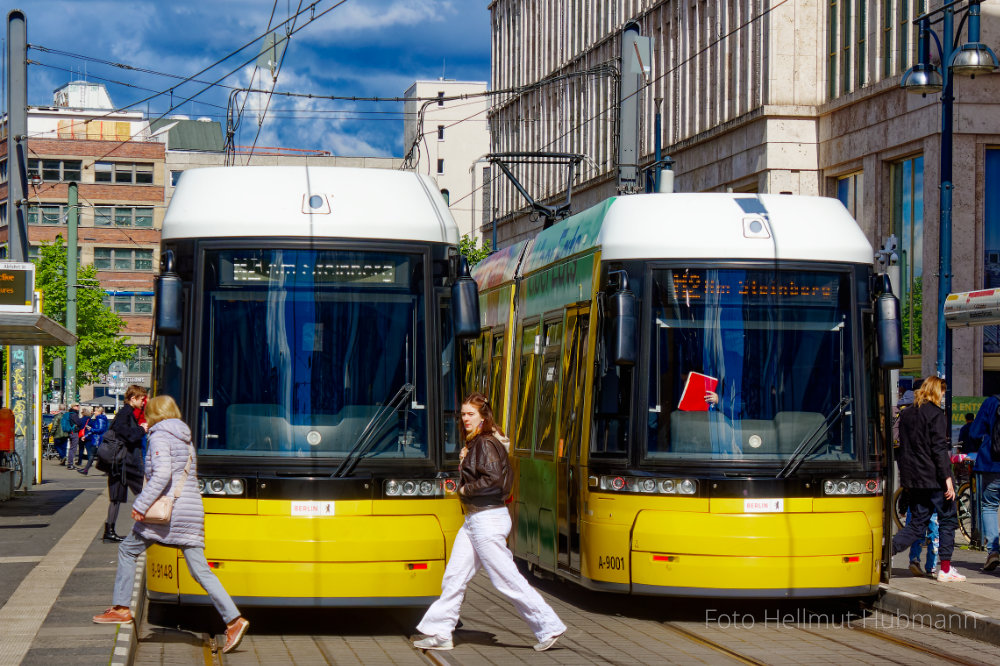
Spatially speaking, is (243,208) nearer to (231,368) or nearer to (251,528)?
(231,368)

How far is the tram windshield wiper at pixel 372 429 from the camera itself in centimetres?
1034

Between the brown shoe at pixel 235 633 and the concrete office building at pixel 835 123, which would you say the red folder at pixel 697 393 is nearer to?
the brown shoe at pixel 235 633

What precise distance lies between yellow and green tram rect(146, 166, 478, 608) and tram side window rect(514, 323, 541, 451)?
3.05 m

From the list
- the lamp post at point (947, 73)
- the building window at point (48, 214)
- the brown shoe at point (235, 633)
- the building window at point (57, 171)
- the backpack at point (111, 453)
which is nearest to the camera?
the brown shoe at point (235, 633)

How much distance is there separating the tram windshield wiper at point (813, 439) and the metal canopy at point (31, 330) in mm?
9735

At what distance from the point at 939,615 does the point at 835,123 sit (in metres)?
27.1

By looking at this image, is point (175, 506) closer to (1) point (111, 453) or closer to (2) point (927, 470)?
(2) point (927, 470)

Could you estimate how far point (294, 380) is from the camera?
10.5m

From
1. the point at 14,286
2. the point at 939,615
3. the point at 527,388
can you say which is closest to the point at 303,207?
the point at 527,388

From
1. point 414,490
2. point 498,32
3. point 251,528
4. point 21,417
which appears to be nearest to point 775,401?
point 414,490

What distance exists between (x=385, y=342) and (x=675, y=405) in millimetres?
2200

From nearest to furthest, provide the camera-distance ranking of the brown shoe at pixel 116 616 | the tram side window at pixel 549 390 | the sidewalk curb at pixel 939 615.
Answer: the brown shoe at pixel 116 616 → the sidewalk curb at pixel 939 615 → the tram side window at pixel 549 390

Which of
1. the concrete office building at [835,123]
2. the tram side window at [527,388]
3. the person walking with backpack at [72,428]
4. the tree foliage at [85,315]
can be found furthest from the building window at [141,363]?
the tram side window at [527,388]

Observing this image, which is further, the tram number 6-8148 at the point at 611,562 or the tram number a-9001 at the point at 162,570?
the tram number 6-8148 at the point at 611,562
